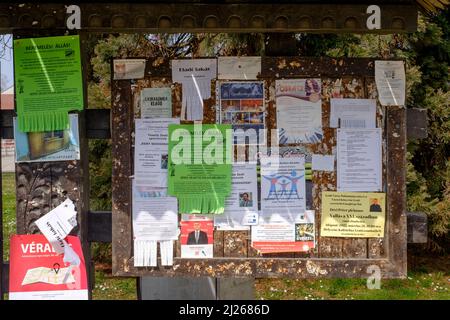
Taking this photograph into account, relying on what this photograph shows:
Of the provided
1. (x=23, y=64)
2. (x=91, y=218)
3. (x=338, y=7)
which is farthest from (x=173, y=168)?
(x=338, y=7)

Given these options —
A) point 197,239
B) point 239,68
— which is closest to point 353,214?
point 197,239

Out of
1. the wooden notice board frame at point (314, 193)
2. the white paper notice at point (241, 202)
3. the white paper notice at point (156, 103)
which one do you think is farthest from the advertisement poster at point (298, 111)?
the white paper notice at point (156, 103)

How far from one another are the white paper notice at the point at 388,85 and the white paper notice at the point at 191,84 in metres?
0.86

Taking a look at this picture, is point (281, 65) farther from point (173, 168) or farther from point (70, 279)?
point (70, 279)

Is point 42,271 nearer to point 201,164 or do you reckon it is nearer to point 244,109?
point 201,164

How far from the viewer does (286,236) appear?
277 centimetres

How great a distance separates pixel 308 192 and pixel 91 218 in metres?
1.17

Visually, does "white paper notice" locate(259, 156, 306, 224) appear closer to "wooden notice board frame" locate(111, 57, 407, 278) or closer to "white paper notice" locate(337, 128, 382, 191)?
"wooden notice board frame" locate(111, 57, 407, 278)

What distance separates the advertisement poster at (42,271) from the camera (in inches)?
108

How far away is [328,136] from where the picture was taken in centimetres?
274

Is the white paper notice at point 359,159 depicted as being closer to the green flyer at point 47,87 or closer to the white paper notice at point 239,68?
the white paper notice at point 239,68

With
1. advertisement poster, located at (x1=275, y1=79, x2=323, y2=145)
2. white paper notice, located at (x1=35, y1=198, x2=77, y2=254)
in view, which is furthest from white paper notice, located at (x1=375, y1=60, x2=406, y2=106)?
white paper notice, located at (x1=35, y1=198, x2=77, y2=254)
